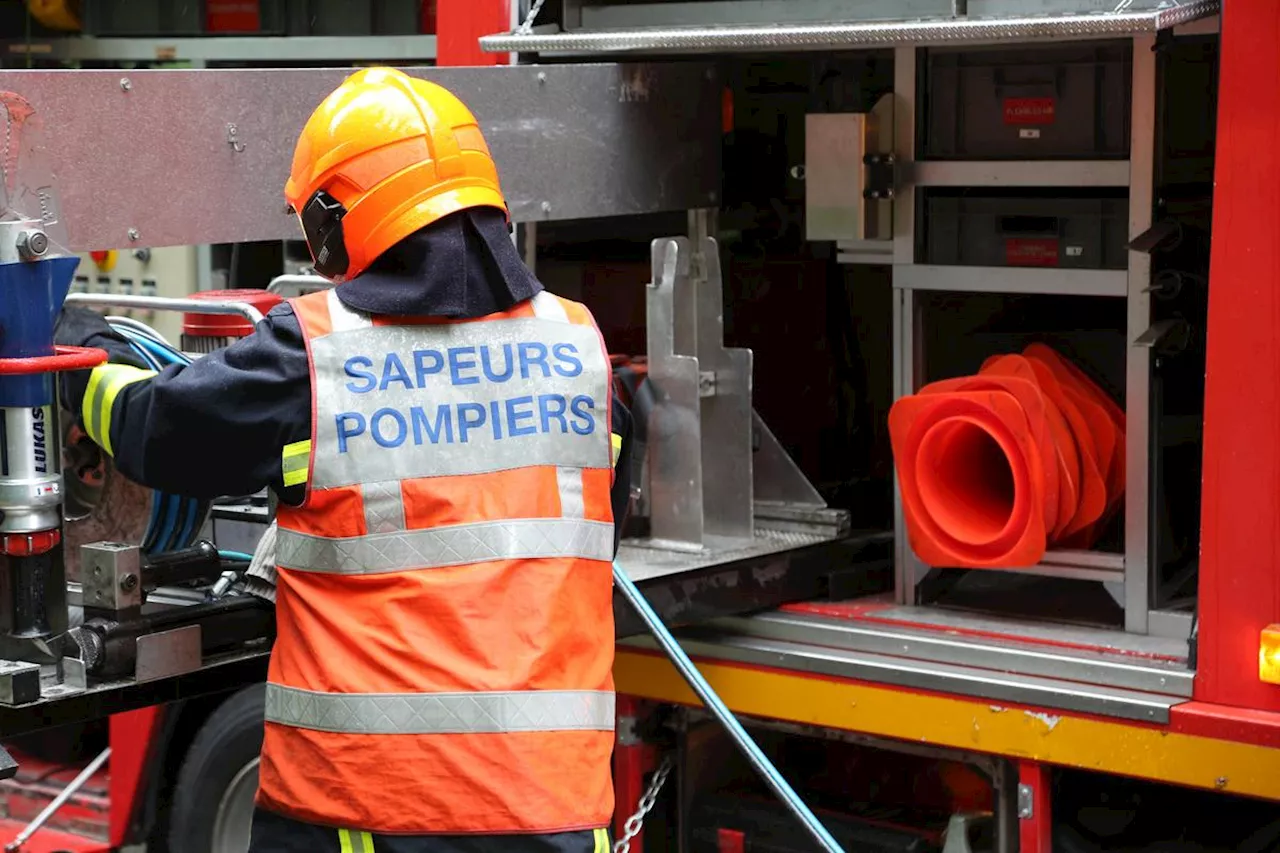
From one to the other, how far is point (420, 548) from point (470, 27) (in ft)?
6.85

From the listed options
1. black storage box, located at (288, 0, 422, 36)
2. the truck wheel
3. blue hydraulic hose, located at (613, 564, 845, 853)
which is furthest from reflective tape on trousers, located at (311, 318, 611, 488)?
black storage box, located at (288, 0, 422, 36)

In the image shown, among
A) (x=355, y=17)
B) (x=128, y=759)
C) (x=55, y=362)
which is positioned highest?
(x=355, y=17)

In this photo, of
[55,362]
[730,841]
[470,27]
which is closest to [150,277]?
[470,27]

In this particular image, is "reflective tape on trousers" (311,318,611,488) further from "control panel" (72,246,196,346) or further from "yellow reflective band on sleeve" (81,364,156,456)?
"control panel" (72,246,196,346)

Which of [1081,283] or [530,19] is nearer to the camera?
[1081,283]

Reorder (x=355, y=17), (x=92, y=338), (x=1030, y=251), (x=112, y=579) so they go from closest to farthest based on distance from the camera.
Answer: (x=112, y=579), (x=92, y=338), (x=1030, y=251), (x=355, y=17)

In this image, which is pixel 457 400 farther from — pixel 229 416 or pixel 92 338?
pixel 92 338

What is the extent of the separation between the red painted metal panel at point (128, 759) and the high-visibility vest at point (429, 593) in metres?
2.44

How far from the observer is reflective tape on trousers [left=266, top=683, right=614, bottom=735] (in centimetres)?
319

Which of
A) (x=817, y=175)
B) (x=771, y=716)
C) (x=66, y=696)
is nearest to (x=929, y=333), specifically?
(x=817, y=175)

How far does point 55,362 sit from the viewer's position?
3.19 metres

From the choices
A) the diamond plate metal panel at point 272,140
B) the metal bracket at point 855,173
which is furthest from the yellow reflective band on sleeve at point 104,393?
the metal bracket at point 855,173

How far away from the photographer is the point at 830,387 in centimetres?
564

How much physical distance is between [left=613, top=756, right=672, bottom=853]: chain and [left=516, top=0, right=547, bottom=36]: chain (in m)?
1.80
